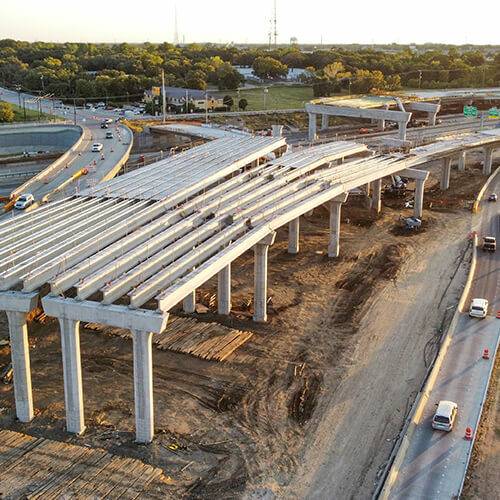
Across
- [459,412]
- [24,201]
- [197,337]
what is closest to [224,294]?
[197,337]

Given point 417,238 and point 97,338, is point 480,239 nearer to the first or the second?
point 417,238

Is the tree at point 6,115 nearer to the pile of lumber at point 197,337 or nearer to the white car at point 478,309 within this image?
the pile of lumber at point 197,337

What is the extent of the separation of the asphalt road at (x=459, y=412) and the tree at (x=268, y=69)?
98.1 meters

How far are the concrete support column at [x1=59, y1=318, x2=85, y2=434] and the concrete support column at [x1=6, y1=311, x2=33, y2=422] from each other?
4.32ft

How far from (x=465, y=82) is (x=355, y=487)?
10522 cm

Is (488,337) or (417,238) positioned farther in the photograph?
(417,238)

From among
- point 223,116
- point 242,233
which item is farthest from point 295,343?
point 223,116

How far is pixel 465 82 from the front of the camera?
367 ft

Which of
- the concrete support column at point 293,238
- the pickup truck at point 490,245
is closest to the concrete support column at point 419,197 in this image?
the pickup truck at point 490,245

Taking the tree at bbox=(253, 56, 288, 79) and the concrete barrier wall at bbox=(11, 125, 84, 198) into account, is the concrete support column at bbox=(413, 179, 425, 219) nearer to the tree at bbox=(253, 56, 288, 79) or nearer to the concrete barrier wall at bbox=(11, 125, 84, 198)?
the concrete barrier wall at bbox=(11, 125, 84, 198)

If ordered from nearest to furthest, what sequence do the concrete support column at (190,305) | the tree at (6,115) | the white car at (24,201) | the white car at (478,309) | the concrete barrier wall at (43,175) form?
the white car at (478,309)
the concrete support column at (190,305)
the white car at (24,201)
the concrete barrier wall at (43,175)
the tree at (6,115)

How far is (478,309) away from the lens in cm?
2703

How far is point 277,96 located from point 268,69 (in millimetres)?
21983

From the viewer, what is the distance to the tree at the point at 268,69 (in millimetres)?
122650
